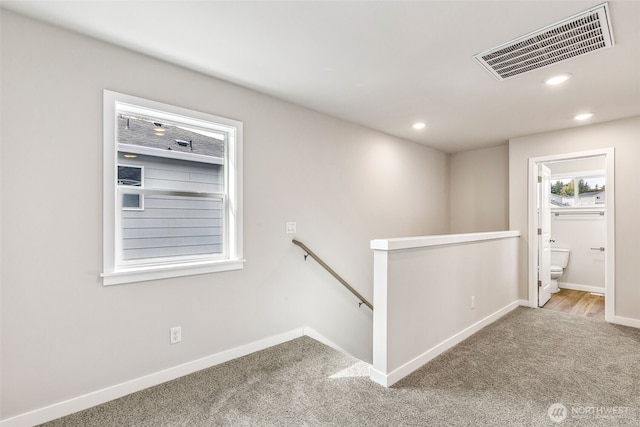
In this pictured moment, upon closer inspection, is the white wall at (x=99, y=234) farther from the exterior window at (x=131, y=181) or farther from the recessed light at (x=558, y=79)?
the recessed light at (x=558, y=79)

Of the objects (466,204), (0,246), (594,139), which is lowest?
(0,246)

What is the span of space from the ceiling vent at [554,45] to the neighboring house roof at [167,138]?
2217 millimetres

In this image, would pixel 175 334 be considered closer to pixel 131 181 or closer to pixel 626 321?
pixel 131 181

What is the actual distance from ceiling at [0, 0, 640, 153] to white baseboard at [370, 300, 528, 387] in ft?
7.51

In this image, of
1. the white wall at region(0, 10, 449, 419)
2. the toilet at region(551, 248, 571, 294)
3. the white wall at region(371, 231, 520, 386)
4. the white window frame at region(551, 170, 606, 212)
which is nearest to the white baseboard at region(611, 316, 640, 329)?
the white wall at region(371, 231, 520, 386)

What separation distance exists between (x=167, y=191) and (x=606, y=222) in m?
4.71

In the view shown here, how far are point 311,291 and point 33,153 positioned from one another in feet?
8.19

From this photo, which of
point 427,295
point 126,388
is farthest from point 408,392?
point 126,388

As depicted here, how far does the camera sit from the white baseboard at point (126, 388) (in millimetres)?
1859

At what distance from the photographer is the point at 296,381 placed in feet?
7.65

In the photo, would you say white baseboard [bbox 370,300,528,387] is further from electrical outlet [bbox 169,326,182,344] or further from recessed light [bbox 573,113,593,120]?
recessed light [bbox 573,113,593,120]

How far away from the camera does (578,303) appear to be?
4.57 metres

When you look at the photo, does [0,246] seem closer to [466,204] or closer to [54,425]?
[54,425]

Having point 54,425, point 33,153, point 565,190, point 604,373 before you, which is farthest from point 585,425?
point 565,190
